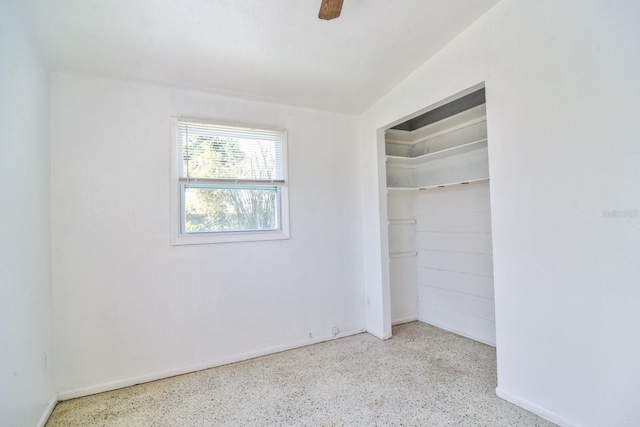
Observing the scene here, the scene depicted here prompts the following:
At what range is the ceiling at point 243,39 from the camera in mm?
1866

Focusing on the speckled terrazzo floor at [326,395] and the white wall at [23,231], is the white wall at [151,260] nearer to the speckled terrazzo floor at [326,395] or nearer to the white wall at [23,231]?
the white wall at [23,231]

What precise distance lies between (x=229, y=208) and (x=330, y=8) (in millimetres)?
1937

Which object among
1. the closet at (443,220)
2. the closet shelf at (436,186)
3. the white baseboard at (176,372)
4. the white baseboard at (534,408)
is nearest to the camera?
the white baseboard at (534,408)

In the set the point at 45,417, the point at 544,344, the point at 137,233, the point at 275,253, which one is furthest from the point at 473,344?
the point at 45,417

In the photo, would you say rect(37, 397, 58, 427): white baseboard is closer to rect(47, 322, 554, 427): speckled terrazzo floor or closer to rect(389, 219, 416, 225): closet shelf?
rect(47, 322, 554, 427): speckled terrazzo floor

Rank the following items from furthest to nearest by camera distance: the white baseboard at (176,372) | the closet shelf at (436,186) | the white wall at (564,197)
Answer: the closet shelf at (436,186) < the white baseboard at (176,372) < the white wall at (564,197)

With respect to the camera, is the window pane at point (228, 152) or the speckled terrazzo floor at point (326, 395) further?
the window pane at point (228, 152)

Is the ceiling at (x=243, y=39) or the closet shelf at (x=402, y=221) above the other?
the ceiling at (x=243, y=39)

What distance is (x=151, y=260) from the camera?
102 inches

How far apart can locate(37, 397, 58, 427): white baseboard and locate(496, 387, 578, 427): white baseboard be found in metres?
3.05

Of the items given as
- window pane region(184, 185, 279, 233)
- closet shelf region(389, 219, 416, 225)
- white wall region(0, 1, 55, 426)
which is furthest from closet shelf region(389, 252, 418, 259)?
white wall region(0, 1, 55, 426)

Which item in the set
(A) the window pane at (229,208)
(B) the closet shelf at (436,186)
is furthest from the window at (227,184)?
(B) the closet shelf at (436,186)

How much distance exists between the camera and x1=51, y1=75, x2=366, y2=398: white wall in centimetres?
236

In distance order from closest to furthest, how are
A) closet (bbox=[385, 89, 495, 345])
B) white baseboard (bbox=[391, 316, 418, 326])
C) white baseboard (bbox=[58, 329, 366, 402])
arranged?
1. white baseboard (bbox=[58, 329, 366, 402])
2. closet (bbox=[385, 89, 495, 345])
3. white baseboard (bbox=[391, 316, 418, 326])
